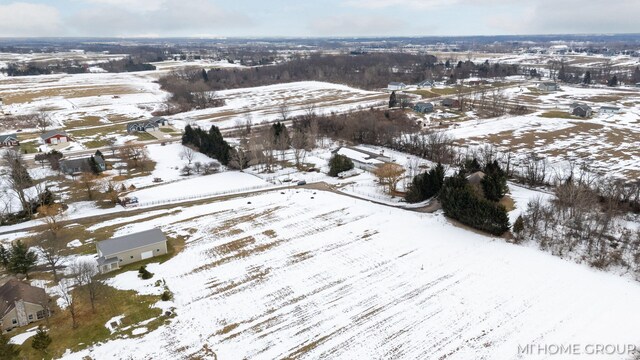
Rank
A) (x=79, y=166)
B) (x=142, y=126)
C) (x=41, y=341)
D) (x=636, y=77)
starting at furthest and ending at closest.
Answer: (x=636, y=77)
(x=142, y=126)
(x=79, y=166)
(x=41, y=341)

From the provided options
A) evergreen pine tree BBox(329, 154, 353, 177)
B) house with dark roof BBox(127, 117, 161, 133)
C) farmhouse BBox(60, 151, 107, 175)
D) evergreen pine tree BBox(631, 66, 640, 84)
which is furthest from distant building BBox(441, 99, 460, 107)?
evergreen pine tree BBox(631, 66, 640, 84)

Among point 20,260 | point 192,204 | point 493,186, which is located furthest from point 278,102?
point 20,260

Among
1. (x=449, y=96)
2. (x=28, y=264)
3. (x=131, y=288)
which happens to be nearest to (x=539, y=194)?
(x=131, y=288)

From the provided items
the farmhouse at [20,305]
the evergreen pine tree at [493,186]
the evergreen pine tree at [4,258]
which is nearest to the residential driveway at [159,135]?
the evergreen pine tree at [4,258]

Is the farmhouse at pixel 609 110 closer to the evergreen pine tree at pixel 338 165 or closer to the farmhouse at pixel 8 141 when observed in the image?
the evergreen pine tree at pixel 338 165

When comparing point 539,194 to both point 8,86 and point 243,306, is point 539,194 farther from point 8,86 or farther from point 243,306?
point 8,86

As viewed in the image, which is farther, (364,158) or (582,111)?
(582,111)

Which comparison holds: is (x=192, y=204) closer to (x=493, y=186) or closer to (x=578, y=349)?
(x=493, y=186)
